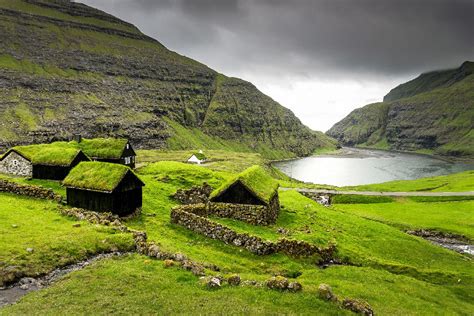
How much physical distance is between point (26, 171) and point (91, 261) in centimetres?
3592

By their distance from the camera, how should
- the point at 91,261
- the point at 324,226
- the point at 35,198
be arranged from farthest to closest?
the point at 324,226, the point at 35,198, the point at 91,261

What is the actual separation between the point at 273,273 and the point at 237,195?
15148 mm

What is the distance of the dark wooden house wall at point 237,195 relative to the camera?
42.2 metres

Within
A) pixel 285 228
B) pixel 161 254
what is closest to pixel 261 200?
pixel 285 228

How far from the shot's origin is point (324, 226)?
47094mm

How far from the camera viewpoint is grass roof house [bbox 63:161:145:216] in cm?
3681

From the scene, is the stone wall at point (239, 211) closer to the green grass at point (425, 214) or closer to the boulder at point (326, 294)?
the boulder at point (326, 294)

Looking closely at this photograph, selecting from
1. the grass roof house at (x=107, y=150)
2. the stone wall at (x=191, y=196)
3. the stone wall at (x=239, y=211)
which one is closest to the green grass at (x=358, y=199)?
the stone wall at (x=191, y=196)

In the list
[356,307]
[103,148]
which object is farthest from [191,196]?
[356,307]

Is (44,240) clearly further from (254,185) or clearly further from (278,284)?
(254,185)


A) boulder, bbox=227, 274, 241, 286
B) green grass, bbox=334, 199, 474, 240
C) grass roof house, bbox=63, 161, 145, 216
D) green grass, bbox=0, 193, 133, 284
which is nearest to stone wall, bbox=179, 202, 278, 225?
grass roof house, bbox=63, 161, 145, 216

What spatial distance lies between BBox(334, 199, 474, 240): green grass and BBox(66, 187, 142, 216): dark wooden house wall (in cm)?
4931

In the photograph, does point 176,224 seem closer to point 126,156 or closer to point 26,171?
point 26,171

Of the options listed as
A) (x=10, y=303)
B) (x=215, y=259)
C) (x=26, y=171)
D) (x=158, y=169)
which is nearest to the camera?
(x=10, y=303)
